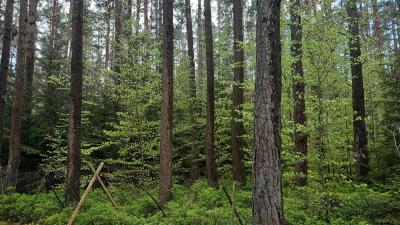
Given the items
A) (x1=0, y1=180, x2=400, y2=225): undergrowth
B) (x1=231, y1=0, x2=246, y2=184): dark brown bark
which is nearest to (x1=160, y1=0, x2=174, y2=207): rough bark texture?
(x1=0, y1=180, x2=400, y2=225): undergrowth

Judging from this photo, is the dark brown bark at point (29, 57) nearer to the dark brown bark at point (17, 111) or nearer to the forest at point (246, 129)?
the forest at point (246, 129)

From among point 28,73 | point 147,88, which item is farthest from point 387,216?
point 28,73

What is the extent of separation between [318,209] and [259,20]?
3.72m

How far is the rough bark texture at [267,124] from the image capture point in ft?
11.2

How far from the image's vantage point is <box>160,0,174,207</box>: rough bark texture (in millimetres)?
6926

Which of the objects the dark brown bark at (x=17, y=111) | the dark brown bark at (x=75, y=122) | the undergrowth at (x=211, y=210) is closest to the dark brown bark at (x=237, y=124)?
the undergrowth at (x=211, y=210)

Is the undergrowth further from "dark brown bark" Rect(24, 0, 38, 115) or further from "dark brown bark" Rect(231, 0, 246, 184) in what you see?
"dark brown bark" Rect(24, 0, 38, 115)

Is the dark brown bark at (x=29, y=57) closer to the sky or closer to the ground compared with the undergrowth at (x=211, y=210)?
closer to the sky

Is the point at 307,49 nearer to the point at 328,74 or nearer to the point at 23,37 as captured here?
the point at 328,74

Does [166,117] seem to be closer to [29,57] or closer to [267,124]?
[267,124]

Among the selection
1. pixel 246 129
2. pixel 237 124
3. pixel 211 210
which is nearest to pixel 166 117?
pixel 211 210

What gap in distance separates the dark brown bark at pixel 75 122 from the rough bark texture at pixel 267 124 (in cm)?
510

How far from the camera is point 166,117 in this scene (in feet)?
22.9

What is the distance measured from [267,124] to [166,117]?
388 centimetres
